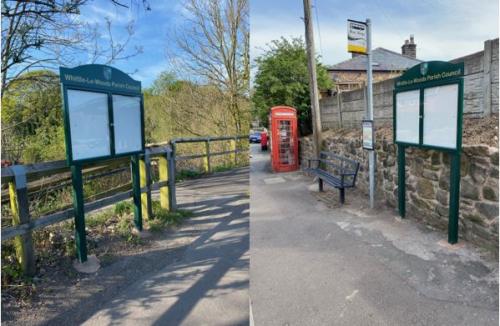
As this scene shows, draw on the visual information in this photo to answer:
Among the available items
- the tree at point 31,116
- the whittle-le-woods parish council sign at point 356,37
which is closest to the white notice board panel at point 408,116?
the whittle-le-woods parish council sign at point 356,37

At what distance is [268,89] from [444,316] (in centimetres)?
996

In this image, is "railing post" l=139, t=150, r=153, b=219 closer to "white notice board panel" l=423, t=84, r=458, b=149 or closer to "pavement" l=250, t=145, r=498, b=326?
"pavement" l=250, t=145, r=498, b=326

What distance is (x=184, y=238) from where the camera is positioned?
4039 mm

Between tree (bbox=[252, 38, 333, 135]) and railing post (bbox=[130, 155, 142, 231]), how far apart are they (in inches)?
299

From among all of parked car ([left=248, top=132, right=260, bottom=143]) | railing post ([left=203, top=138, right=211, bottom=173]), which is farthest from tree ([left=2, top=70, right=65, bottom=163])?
parked car ([left=248, top=132, right=260, bottom=143])

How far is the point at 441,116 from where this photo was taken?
148 inches

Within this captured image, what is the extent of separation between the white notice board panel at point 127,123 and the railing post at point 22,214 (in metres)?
1.06

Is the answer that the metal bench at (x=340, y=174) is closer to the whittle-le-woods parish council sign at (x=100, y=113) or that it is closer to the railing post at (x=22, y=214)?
the whittle-le-woods parish council sign at (x=100, y=113)

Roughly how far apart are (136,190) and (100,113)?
1.09 meters

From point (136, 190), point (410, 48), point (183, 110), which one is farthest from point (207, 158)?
point (410, 48)

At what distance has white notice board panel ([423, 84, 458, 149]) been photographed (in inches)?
140

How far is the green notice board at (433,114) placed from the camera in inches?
139

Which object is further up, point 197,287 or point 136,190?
point 136,190

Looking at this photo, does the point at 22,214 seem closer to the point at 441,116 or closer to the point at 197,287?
the point at 197,287
